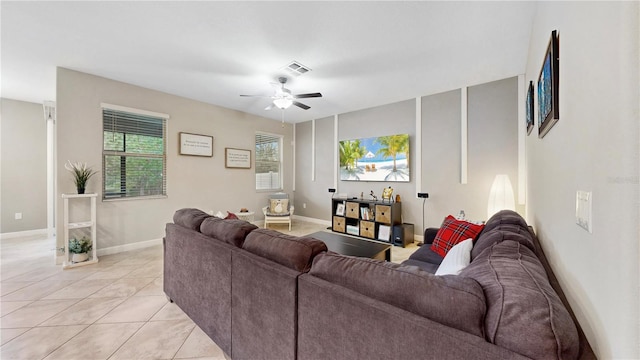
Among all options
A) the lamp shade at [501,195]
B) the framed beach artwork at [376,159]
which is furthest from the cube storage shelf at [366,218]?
the lamp shade at [501,195]

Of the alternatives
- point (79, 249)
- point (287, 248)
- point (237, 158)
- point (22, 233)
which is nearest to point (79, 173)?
point (79, 249)

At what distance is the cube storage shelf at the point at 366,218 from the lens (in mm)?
4156

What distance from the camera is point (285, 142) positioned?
6098 mm

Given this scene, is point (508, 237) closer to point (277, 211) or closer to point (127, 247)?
point (277, 211)

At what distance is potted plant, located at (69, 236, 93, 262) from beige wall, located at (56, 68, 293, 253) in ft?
0.91

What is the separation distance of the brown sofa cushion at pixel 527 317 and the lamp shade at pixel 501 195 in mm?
2891

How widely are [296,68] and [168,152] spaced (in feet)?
8.76

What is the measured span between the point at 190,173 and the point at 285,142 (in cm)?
242

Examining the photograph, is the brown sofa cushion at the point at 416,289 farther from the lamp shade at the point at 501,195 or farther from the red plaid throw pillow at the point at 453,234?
the lamp shade at the point at 501,195

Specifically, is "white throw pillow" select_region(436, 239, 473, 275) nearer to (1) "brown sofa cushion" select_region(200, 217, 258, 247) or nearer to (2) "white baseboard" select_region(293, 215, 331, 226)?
(1) "brown sofa cushion" select_region(200, 217, 258, 247)

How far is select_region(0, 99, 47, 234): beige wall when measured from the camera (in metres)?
4.17

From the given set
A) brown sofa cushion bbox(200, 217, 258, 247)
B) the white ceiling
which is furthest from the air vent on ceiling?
brown sofa cushion bbox(200, 217, 258, 247)

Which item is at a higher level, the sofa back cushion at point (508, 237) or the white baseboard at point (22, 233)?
the sofa back cushion at point (508, 237)

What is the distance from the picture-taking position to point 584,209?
723 mm
